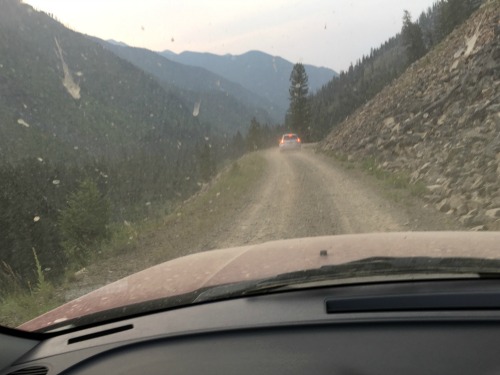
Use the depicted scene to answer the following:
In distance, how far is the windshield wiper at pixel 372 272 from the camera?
197cm

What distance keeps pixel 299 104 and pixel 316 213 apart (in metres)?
49.1

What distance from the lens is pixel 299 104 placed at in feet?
192

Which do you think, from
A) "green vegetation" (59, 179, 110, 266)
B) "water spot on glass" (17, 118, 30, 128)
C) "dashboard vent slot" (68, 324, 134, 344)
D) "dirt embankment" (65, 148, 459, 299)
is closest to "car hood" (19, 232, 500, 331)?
"dashboard vent slot" (68, 324, 134, 344)

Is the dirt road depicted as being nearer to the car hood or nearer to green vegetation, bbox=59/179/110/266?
green vegetation, bbox=59/179/110/266

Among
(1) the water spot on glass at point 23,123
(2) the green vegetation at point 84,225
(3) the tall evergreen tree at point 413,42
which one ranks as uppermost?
(1) the water spot on glass at point 23,123

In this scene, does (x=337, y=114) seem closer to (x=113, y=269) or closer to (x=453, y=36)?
(x=453, y=36)

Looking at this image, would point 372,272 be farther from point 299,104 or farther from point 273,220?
point 299,104

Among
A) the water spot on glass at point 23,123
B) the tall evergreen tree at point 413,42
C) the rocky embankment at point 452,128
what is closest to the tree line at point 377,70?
the tall evergreen tree at point 413,42

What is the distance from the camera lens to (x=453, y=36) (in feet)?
78.6

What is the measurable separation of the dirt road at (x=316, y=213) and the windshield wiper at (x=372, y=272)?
688 centimetres

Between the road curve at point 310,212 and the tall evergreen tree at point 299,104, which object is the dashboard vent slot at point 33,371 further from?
the tall evergreen tree at point 299,104

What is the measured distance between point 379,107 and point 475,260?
80.1 feet

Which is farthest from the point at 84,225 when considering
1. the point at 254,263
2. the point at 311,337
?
the point at 311,337

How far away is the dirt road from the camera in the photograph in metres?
9.32
